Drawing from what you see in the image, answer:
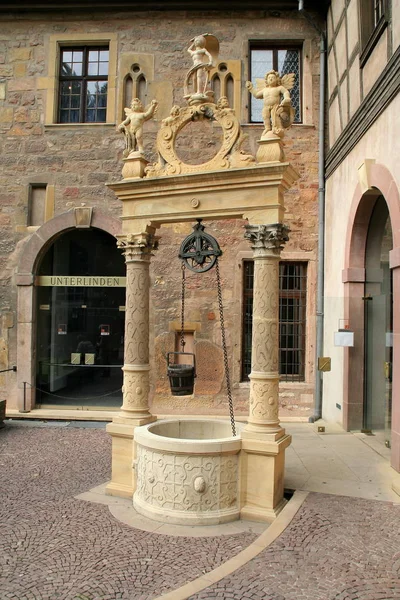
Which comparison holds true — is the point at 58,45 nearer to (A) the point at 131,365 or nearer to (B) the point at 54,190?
(B) the point at 54,190

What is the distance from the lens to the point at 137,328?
20.0ft

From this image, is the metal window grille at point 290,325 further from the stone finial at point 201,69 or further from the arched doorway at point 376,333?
the stone finial at point 201,69

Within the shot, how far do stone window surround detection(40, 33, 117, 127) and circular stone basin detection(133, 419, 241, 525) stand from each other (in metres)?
7.21

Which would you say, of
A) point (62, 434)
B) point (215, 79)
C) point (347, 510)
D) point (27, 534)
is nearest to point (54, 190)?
point (215, 79)

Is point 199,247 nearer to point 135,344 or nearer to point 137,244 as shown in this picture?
point 137,244

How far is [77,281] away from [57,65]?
4100 millimetres

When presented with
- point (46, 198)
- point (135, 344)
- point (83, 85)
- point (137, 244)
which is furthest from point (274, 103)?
point (83, 85)

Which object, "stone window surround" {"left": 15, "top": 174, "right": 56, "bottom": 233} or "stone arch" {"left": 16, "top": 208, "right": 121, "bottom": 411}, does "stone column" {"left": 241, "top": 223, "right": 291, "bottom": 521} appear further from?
"stone window surround" {"left": 15, "top": 174, "right": 56, "bottom": 233}

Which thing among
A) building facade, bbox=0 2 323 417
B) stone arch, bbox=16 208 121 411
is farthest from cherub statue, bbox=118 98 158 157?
stone arch, bbox=16 208 121 411

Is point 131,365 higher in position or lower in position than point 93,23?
lower

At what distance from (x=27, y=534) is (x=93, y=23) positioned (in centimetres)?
922

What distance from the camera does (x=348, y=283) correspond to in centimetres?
859

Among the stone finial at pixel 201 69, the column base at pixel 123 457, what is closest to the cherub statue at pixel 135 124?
the stone finial at pixel 201 69

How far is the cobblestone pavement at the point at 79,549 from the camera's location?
387 centimetres
